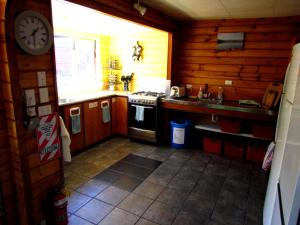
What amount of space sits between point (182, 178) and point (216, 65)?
2197 millimetres

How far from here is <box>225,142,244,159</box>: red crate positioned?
3662 millimetres

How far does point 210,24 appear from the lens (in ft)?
12.8

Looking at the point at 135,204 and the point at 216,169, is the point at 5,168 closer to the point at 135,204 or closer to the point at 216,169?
the point at 135,204

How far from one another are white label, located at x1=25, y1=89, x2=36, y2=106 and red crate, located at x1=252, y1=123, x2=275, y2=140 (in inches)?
125

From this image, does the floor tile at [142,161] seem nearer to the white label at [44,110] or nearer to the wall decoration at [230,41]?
the white label at [44,110]

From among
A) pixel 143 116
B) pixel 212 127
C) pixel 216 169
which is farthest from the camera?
pixel 143 116

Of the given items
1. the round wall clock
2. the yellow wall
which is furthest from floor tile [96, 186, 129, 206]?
the yellow wall

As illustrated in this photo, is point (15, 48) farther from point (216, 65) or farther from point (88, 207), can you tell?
point (216, 65)

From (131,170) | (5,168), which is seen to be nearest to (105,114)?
(131,170)

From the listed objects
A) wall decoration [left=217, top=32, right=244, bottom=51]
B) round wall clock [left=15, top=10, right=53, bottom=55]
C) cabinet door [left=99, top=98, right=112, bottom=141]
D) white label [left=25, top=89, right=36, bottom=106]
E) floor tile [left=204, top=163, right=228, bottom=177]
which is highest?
wall decoration [left=217, top=32, right=244, bottom=51]

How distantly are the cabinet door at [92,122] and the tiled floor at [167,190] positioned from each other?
265 mm

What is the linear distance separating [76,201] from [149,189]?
869 millimetres

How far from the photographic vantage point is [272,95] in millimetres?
3381

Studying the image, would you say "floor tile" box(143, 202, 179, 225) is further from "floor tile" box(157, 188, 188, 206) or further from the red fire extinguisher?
the red fire extinguisher
